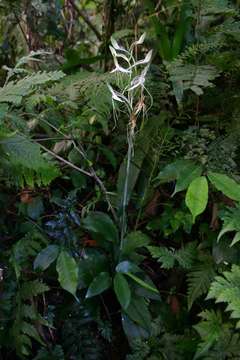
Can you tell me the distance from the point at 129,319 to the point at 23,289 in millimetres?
347

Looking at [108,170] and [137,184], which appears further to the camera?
[108,170]

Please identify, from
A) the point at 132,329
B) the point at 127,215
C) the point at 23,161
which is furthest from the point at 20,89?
the point at 132,329

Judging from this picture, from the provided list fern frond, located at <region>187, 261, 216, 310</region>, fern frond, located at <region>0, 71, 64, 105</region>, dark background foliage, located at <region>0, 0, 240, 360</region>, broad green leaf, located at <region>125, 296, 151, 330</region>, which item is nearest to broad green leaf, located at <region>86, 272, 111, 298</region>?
dark background foliage, located at <region>0, 0, 240, 360</region>

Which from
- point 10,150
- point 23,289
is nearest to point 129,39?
point 10,150

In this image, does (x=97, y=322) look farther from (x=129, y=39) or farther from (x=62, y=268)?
(x=129, y=39)

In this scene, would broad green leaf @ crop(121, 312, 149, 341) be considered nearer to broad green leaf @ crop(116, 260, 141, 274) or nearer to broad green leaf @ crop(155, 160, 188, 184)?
broad green leaf @ crop(116, 260, 141, 274)

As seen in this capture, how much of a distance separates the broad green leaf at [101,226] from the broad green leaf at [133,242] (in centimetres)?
4

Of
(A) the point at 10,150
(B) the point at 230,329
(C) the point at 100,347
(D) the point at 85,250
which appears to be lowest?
(C) the point at 100,347

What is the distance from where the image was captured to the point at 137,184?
6.28 feet

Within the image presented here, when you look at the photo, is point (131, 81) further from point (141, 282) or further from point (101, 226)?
point (141, 282)

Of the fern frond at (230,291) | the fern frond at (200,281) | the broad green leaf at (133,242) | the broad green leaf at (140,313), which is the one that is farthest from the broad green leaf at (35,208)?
the fern frond at (230,291)

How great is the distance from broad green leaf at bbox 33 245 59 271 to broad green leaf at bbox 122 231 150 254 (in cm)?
22

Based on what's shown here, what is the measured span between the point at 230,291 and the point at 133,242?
1.26ft

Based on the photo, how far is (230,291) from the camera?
1419 millimetres
